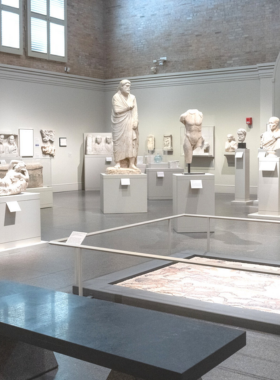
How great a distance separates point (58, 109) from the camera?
19344 millimetres

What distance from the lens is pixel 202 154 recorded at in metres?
18.5

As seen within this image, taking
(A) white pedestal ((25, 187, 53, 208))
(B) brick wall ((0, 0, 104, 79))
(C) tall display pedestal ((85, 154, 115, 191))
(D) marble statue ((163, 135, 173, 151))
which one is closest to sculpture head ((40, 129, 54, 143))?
(C) tall display pedestal ((85, 154, 115, 191))

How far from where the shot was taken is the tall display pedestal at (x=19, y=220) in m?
8.30

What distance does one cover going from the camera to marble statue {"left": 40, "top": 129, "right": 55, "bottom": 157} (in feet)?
60.5

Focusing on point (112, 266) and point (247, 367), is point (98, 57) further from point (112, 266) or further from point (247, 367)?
point (247, 367)

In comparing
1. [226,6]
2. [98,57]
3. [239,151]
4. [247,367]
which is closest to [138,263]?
[247,367]

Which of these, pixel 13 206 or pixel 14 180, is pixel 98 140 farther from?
pixel 13 206

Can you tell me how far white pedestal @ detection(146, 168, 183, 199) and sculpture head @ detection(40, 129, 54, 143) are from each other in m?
4.39

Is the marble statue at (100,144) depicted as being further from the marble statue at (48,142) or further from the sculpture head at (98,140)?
the marble statue at (48,142)

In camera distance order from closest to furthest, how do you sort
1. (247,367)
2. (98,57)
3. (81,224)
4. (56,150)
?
(247,367), (81,224), (56,150), (98,57)

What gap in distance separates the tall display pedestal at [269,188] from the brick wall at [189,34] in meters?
6.28

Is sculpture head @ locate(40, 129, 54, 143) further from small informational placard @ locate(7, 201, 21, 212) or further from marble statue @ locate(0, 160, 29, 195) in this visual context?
small informational placard @ locate(7, 201, 21, 212)

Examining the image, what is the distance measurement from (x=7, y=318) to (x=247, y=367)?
5.82ft

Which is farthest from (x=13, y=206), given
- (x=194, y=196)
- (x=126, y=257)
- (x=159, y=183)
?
(x=159, y=183)
